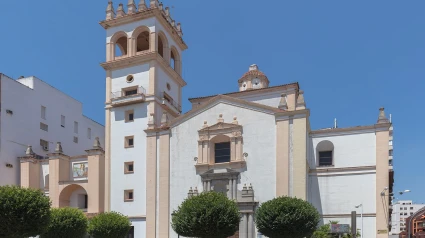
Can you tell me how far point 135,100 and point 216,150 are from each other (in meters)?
9.87

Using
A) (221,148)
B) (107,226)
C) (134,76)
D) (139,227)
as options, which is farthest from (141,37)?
(107,226)

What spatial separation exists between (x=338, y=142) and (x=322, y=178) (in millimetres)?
3580

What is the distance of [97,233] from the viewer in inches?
1310

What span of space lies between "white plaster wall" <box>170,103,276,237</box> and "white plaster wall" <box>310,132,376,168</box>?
493cm

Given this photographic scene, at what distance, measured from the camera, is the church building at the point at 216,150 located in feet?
114

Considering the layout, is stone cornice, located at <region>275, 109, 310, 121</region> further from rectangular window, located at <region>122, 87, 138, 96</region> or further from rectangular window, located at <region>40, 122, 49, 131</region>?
rectangular window, located at <region>40, 122, 49, 131</region>

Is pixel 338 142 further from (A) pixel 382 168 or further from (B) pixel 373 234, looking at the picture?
(B) pixel 373 234

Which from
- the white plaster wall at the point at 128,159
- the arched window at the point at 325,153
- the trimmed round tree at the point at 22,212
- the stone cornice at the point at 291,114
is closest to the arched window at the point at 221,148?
the stone cornice at the point at 291,114

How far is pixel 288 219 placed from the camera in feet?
90.6

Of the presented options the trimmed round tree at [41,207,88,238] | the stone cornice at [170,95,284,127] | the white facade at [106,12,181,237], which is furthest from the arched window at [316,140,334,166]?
the trimmed round tree at [41,207,88,238]

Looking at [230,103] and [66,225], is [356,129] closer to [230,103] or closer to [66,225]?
[230,103]

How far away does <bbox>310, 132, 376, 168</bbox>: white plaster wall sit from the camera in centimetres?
3528

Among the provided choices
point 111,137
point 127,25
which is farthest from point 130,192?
point 127,25

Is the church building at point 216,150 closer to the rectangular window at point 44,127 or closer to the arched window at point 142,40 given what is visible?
the arched window at point 142,40
